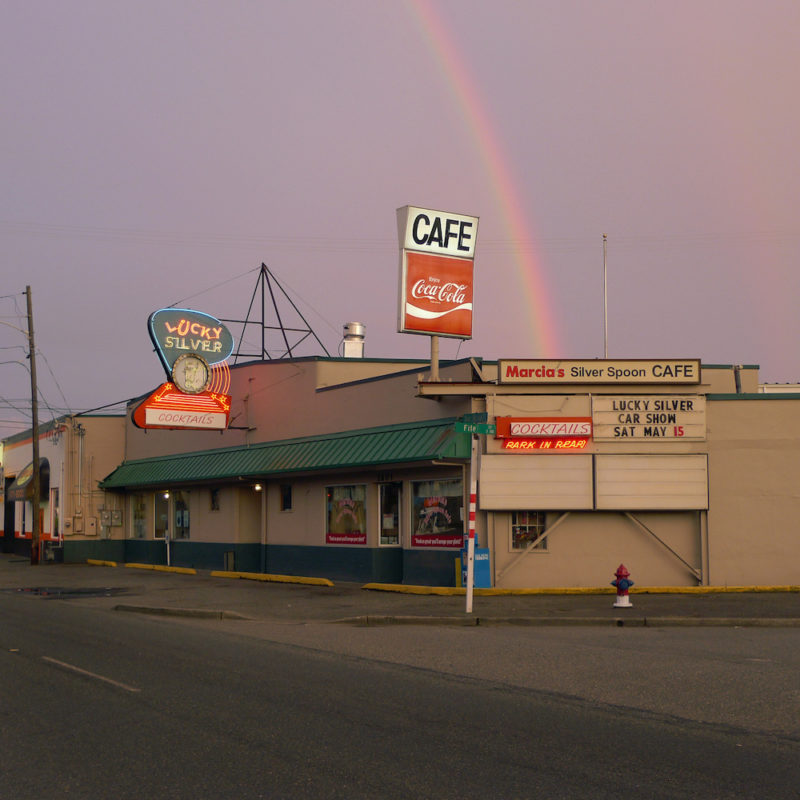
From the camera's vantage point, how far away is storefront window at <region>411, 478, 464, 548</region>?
23.1m

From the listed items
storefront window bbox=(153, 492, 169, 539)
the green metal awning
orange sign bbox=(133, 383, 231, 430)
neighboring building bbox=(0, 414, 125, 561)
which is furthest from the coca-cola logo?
neighboring building bbox=(0, 414, 125, 561)

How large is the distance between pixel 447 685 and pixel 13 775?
17.1 ft

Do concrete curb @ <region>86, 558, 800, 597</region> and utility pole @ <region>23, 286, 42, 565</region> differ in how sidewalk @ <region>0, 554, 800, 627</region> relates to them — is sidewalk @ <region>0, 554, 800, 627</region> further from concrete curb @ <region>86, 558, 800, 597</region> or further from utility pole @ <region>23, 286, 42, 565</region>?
utility pole @ <region>23, 286, 42, 565</region>

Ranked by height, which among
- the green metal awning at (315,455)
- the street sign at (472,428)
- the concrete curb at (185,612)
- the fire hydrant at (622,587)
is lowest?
the concrete curb at (185,612)

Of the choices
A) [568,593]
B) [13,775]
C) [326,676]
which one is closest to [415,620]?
[568,593]

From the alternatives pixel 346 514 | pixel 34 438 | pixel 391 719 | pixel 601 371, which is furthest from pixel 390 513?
pixel 34 438

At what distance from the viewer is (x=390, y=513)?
25.3m

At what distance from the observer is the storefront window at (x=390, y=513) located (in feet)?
82.5

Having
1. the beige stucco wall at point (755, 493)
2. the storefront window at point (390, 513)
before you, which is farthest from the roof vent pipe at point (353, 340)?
the beige stucco wall at point (755, 493)

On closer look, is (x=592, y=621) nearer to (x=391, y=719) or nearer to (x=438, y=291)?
(x=391, y=719)

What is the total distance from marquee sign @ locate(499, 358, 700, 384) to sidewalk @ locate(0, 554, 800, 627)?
471cm

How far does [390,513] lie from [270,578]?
493 cm

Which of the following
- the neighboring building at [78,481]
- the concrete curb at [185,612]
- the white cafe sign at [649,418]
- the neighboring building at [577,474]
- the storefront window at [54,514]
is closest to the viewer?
the concrete curb at [185,612]

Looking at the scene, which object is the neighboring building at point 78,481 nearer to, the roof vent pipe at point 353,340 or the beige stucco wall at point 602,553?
the roof vent pipe at point 353,340
